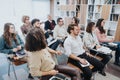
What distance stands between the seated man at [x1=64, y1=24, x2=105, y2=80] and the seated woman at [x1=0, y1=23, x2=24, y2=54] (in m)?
0.95

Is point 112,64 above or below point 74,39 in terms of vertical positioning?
below

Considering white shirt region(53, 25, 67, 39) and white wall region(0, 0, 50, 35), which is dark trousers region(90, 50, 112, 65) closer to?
white shirt region(53, 25, 67, 39)

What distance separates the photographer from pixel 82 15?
15.7ft

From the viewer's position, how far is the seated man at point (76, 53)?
6.90 feet

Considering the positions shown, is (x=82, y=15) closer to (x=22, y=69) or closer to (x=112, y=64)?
(x=112, y=64)

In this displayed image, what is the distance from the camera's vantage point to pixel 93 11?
448 centimetres

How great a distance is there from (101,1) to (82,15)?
2.71ft

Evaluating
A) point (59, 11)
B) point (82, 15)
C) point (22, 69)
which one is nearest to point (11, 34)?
point (22, 69)

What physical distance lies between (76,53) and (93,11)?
2629 mm

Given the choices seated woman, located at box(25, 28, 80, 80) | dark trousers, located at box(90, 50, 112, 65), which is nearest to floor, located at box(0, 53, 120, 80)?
dark trousers, located at box(90, 50, 112, 65)

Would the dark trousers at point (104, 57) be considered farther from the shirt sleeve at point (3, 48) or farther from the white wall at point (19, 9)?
the white wall at point (19, 9)

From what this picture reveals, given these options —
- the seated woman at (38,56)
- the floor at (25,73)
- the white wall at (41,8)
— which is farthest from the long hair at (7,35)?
the white wall at (41,8)

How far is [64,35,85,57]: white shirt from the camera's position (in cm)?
218

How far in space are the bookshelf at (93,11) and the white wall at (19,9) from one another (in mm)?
829
